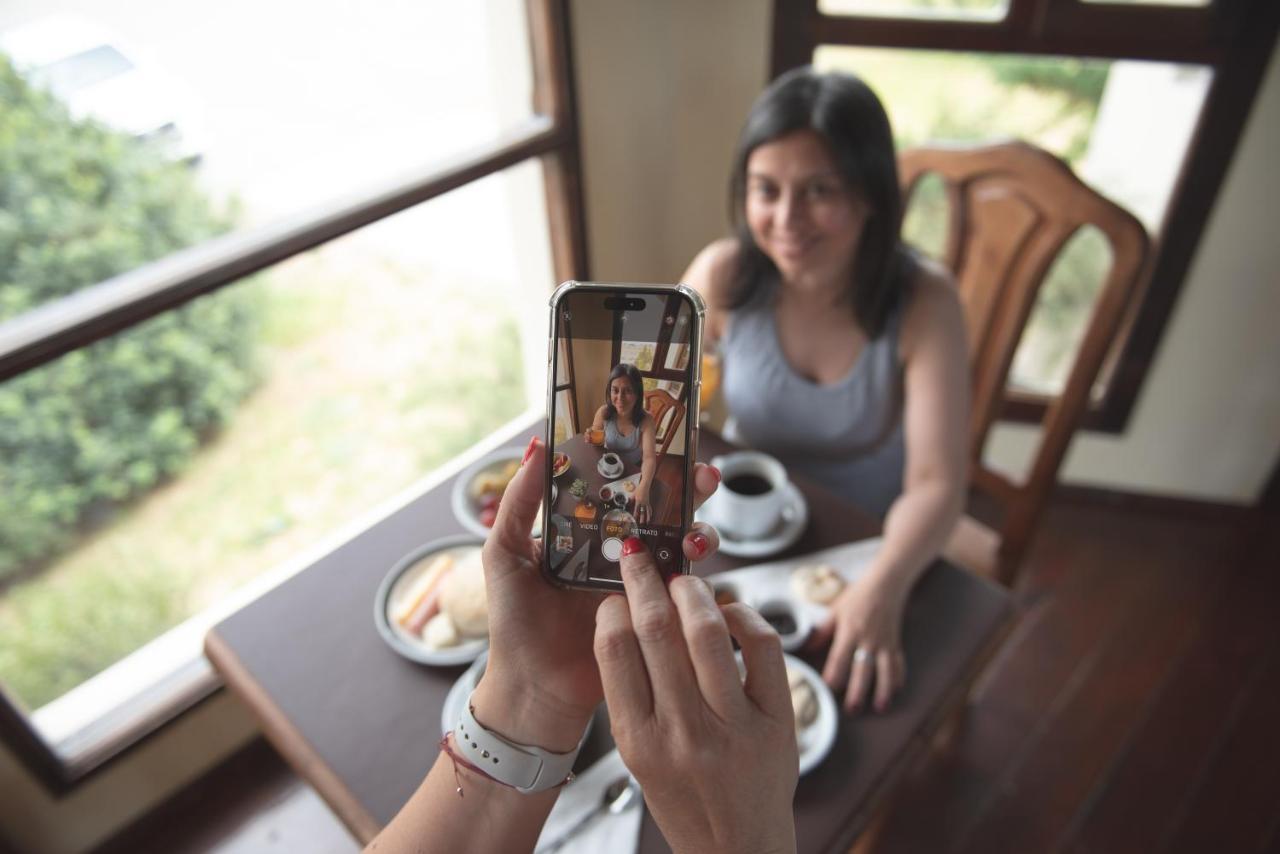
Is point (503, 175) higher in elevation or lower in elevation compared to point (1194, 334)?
higher

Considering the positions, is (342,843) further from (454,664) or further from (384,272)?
(384,272)

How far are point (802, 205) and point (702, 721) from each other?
0.81 m

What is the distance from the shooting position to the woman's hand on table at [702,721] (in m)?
0.55

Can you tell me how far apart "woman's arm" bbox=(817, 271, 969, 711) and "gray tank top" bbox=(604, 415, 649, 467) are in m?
0.39

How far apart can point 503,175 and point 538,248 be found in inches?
7.0

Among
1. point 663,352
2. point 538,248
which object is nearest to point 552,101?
point 538,248

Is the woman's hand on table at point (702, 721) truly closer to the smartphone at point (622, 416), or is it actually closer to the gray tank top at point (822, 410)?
the smartphone at point (622, 416)

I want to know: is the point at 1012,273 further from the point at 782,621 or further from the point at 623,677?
the point at 623,677

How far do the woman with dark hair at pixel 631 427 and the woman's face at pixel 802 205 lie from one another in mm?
588

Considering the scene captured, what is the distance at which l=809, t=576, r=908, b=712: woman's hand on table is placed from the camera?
88 cm

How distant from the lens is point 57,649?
1.43 meters

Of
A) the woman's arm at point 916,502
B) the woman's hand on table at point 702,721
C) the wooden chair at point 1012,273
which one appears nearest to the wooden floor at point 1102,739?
the wooden chair at point 1012,273

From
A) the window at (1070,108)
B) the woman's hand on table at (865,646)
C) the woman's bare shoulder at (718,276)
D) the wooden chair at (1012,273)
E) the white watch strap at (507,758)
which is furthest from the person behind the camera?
the window at (1070,108)

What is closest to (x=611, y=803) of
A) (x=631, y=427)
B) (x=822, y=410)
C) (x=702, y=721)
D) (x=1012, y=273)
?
(x=702, y=721)
